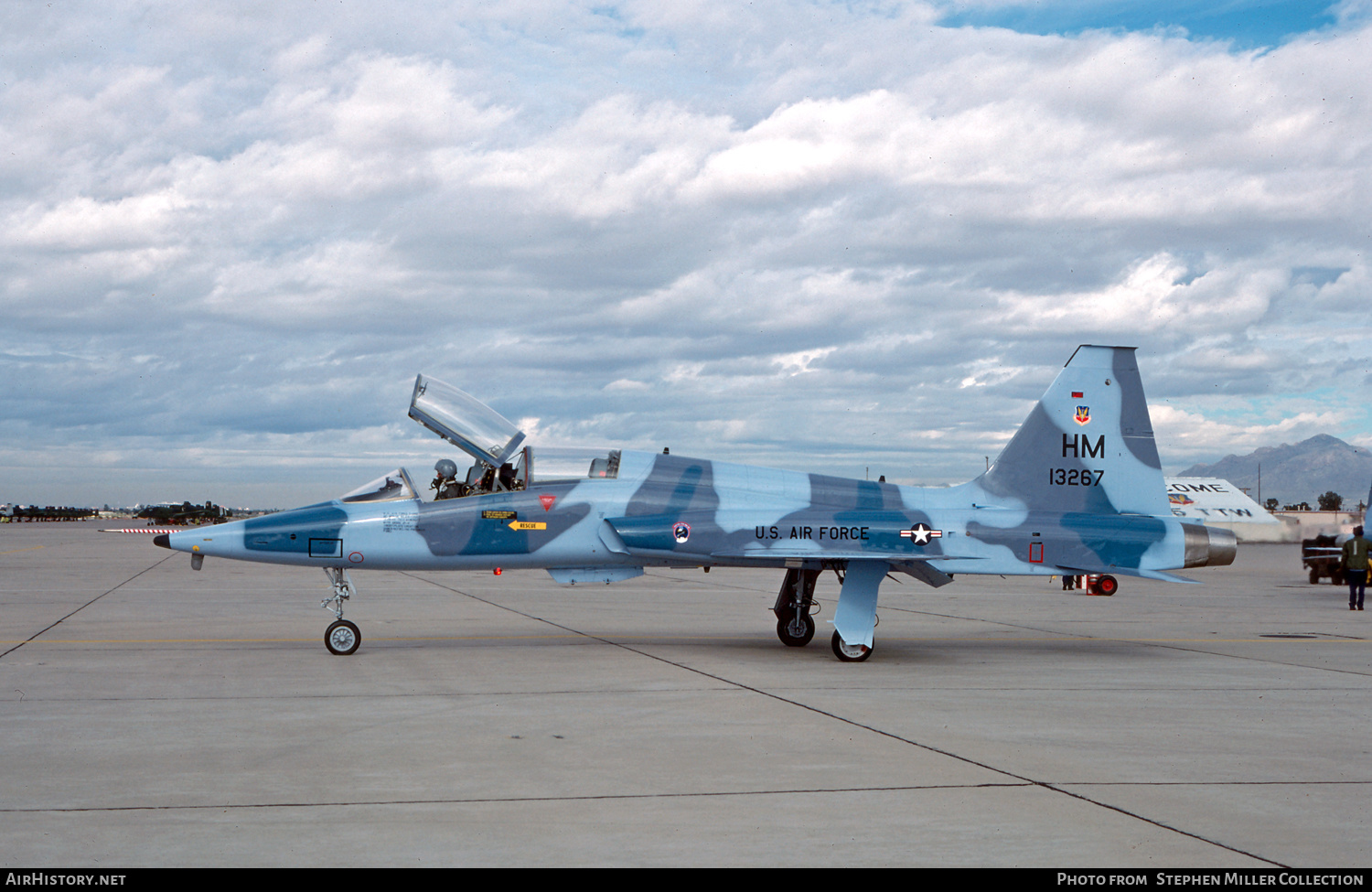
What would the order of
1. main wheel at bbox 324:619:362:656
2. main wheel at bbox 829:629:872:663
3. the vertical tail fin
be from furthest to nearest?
the vertical tail fin, main wheel at bbox 324:619:362:656, main wheel at bbox 829:629:872:663

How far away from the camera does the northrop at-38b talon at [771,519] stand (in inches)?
539

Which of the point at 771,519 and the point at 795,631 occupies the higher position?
the point at 771,519

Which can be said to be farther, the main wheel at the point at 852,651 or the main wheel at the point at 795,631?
the main wheel at the point at 795,631

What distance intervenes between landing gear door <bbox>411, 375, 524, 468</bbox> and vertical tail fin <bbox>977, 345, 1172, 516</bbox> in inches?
253

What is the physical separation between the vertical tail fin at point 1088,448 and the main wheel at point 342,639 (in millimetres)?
8391

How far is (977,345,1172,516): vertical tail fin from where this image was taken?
15.2 meters

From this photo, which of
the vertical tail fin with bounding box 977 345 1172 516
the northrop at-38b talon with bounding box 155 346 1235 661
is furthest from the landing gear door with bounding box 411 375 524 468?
the vertical tail fin with bounding box 977 345 1172 516

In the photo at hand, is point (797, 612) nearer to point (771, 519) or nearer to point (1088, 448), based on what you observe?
point (771, 519)

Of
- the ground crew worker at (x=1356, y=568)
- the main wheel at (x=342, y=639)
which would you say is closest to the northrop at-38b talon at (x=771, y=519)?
the main wheel at (x=342, y=639)

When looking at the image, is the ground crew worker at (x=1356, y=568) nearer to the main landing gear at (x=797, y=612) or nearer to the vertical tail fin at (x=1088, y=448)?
the vertical tail fin at (x=1088, y=448)

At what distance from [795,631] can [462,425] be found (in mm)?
5259

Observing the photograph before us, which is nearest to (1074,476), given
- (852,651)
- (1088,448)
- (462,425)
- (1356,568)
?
(1088,448)

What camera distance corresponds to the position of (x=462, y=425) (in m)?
14.1

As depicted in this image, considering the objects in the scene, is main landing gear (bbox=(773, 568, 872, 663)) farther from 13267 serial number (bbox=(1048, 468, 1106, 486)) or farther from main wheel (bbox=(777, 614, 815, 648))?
13267 serial number (bbox=(1048, 468, 1106, 486))
